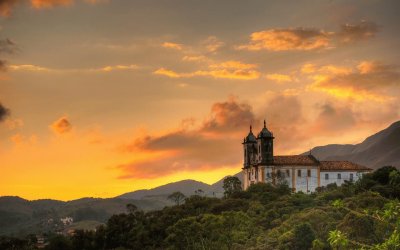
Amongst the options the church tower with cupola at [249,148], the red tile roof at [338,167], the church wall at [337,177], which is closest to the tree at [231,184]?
the church tower with cupola at [249,148]

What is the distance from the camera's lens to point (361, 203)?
53.7 meters

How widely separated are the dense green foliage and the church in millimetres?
3711

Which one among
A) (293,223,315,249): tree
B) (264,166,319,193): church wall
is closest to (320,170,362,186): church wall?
(264,166,319,193): church wall

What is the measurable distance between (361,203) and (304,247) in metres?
11.1

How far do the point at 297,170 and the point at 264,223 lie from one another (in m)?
34.2

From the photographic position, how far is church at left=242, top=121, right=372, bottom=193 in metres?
96.0

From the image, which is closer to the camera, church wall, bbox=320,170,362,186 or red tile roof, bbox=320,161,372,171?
church wall, bbox=320,170,362,186

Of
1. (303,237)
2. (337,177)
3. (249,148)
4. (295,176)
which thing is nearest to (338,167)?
(337,177)

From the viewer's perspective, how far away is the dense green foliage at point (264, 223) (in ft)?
131

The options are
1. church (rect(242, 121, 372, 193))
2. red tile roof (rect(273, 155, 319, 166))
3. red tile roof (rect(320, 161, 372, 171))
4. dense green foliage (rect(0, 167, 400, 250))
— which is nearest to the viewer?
dense green foliage (rect(0, 167, 400, 250))

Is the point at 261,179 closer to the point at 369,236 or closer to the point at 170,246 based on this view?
the point at 170,246

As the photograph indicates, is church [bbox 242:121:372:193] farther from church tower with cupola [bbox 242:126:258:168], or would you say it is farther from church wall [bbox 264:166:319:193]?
church tower with cupola [bbox 242:126:258:168]

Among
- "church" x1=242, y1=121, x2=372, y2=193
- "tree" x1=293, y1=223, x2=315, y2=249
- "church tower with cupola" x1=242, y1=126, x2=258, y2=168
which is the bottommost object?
"tree" x1=293, y1=223, x2=315, y2=249

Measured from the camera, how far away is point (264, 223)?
209 ft
